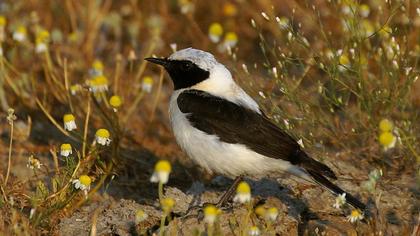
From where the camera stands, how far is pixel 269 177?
228 inches

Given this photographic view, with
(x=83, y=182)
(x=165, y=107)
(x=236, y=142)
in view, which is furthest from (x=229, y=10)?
(x=83, y=182)

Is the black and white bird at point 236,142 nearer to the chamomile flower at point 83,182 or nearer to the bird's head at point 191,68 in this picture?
the bird's head at point 191,68

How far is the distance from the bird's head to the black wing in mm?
347

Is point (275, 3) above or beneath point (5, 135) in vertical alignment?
above

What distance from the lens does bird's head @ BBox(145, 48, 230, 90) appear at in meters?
5.60

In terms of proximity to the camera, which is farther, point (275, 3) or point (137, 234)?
point (275, 3)

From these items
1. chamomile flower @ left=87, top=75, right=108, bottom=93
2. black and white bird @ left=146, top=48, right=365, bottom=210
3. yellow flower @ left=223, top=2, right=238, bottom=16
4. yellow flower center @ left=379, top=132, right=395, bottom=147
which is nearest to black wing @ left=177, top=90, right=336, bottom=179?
black and white bird @ left=146, top=48, right=365, bottom=210

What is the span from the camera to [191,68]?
5.63 m

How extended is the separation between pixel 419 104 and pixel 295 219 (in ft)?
7.87

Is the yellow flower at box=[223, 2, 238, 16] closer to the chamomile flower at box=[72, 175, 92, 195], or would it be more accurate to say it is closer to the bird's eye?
the bird's eye

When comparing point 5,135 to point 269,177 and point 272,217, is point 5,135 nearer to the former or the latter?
point 269,177

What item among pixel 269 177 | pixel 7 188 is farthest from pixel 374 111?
pixel 7 188

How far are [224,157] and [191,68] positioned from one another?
33.9 inches

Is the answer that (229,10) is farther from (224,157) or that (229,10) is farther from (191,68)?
(224,157)
